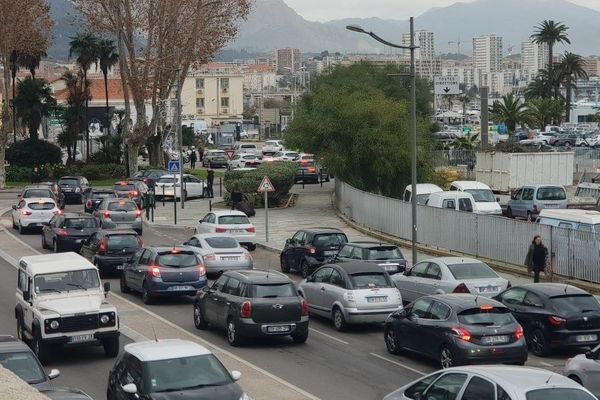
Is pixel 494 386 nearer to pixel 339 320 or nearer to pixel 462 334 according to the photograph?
pixel 462 334

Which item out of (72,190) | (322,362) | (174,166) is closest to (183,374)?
(322,362)

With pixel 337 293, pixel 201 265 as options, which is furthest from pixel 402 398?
pixel 201 265

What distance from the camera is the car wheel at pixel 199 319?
2316 centimetres

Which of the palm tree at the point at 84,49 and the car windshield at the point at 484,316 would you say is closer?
the car windshield at the point at 484,316

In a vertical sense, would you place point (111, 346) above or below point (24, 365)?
below

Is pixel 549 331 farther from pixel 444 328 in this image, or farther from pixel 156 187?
pixel 156 187

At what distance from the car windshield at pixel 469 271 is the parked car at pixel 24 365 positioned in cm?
1101

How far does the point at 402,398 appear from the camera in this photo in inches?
519

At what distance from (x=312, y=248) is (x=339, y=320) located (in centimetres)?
831

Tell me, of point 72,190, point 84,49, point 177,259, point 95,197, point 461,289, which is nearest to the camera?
point 461,289

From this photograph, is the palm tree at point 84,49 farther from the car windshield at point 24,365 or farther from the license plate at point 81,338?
the car windshield at point 24,365

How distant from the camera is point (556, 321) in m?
20.3

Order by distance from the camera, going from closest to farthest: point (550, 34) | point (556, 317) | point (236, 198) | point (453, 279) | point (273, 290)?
point (556, 317)
point (273, 290)
point (453, 279)
point (236, 198)
point (550, 34)

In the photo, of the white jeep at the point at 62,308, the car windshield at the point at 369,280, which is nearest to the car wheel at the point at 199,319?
the white jeep at the point at 62,308
